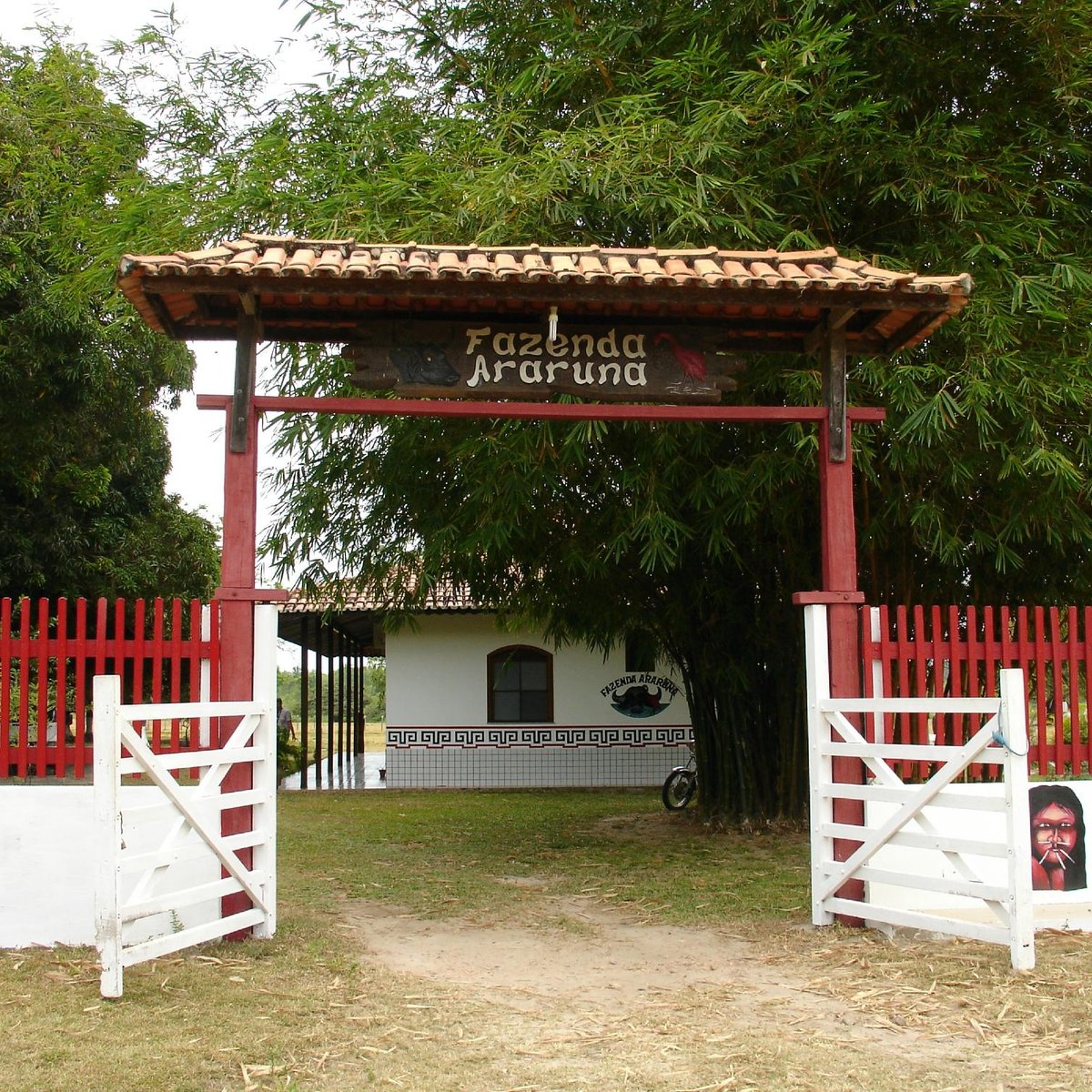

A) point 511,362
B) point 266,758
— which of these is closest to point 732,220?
point 511,362

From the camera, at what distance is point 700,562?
9578 millimetres

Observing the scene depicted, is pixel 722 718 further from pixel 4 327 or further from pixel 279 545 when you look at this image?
pixel 4 327

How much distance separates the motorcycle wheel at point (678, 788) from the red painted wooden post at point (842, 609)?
253 inches

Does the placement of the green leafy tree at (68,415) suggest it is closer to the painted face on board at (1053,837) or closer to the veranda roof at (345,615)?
the veranda roof at (345,615)

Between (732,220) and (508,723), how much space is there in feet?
33.6

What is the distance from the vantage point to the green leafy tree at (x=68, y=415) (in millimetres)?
14180

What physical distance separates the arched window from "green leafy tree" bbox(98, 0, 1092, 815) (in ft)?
23.3

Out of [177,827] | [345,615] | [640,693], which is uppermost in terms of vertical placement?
[345,615]

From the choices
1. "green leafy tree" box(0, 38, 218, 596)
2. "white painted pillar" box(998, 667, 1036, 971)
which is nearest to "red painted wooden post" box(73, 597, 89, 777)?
"white painted pillar" box(998, 667, 1036, 971)

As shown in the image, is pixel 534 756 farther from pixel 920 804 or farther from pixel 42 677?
pixel 920 804

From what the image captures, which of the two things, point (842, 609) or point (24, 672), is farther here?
point (842, 609)

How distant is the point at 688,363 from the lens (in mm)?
6203

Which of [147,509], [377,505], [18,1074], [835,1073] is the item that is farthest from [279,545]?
[147,509]

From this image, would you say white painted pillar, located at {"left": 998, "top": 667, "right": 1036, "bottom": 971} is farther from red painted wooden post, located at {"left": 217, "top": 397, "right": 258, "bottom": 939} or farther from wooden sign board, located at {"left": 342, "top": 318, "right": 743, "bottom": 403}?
red painted wooden post, located at {"left": 217, "top": 397, "right": 258, "bottom": 939}
